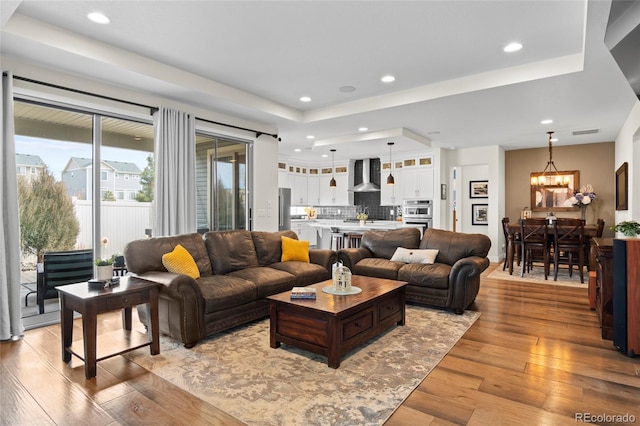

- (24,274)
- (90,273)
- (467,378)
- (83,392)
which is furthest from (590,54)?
(24,274)

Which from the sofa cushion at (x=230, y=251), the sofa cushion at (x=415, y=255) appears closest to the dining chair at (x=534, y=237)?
the sofa cushion at (x=415, y=255)

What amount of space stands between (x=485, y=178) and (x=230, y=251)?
23.9 ft

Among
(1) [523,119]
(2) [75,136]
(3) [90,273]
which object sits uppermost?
(1) [523,119]

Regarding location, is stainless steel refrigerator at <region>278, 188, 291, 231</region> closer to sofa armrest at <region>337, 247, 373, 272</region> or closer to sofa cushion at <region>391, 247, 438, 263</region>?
sofa armrest at <region>337, 247, 373, 272</region>

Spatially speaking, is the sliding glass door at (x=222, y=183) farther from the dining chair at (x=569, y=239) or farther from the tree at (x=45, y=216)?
the dining chair at (x=569, y=239)

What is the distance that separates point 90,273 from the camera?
427cm

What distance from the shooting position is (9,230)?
3375 mm

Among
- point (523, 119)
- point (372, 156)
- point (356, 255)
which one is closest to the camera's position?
point (356, 255)

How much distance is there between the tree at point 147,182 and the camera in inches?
188

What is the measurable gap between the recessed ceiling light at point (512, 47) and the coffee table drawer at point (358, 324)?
114 inches

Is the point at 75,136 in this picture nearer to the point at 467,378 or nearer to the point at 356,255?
the point at 356,255

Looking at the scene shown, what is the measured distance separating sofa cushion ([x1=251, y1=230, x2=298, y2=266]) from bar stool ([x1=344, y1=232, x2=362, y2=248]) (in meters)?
2.44

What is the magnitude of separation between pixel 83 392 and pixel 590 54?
5.05 metres

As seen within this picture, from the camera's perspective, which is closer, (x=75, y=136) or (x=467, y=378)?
(x=467, y=378)
